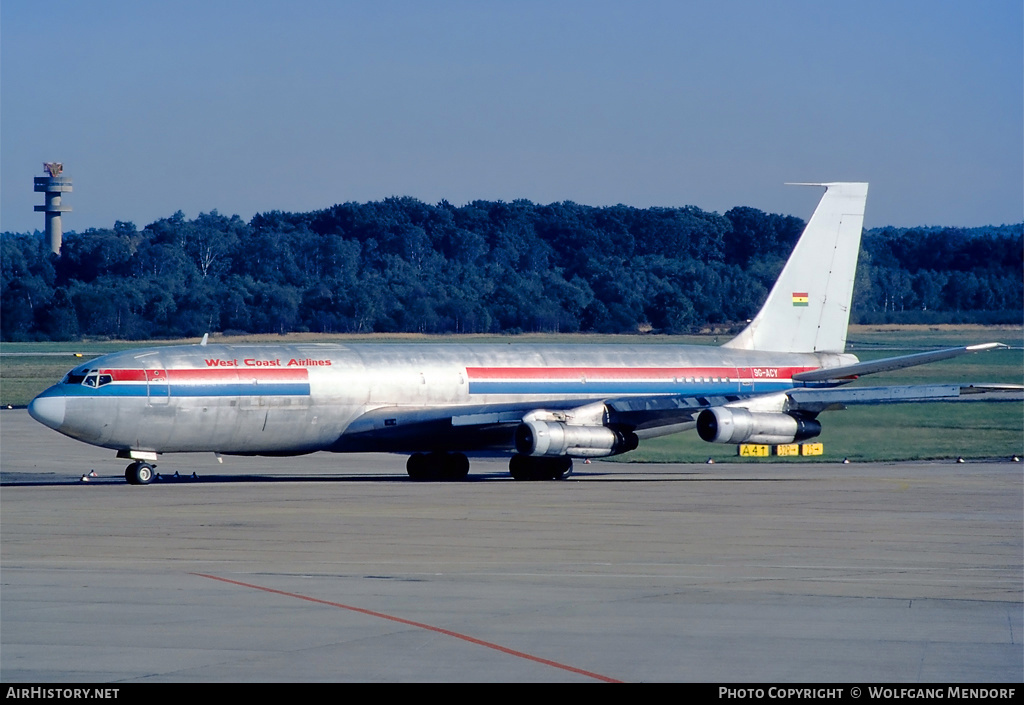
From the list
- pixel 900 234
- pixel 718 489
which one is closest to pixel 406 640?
pixel 718 489

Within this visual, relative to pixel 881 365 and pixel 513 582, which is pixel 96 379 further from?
pixel 881 365

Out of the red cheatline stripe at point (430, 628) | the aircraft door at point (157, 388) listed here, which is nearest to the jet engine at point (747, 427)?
the aircraft door at point (157, 388)

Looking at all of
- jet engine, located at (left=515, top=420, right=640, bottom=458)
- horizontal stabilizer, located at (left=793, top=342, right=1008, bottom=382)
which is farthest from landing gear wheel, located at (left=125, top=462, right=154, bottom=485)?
horizontal stabilizer, located at (left=793, top=342, right=1008, bottom=382)

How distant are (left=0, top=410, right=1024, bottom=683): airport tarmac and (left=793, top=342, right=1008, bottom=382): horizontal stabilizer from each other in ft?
13.3

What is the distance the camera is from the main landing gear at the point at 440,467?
1693 inches

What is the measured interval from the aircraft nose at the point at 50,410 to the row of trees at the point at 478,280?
60478mm

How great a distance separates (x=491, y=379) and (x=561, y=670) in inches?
1137

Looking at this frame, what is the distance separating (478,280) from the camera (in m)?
124

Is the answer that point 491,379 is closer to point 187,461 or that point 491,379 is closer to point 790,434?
point 790,434

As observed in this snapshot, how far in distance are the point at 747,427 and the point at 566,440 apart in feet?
17.3

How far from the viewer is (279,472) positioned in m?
45.0

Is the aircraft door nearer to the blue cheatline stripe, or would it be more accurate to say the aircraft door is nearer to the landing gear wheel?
the landing gear wheel

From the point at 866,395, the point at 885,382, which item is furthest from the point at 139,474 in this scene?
the point at 885,382

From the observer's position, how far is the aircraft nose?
123 feet
